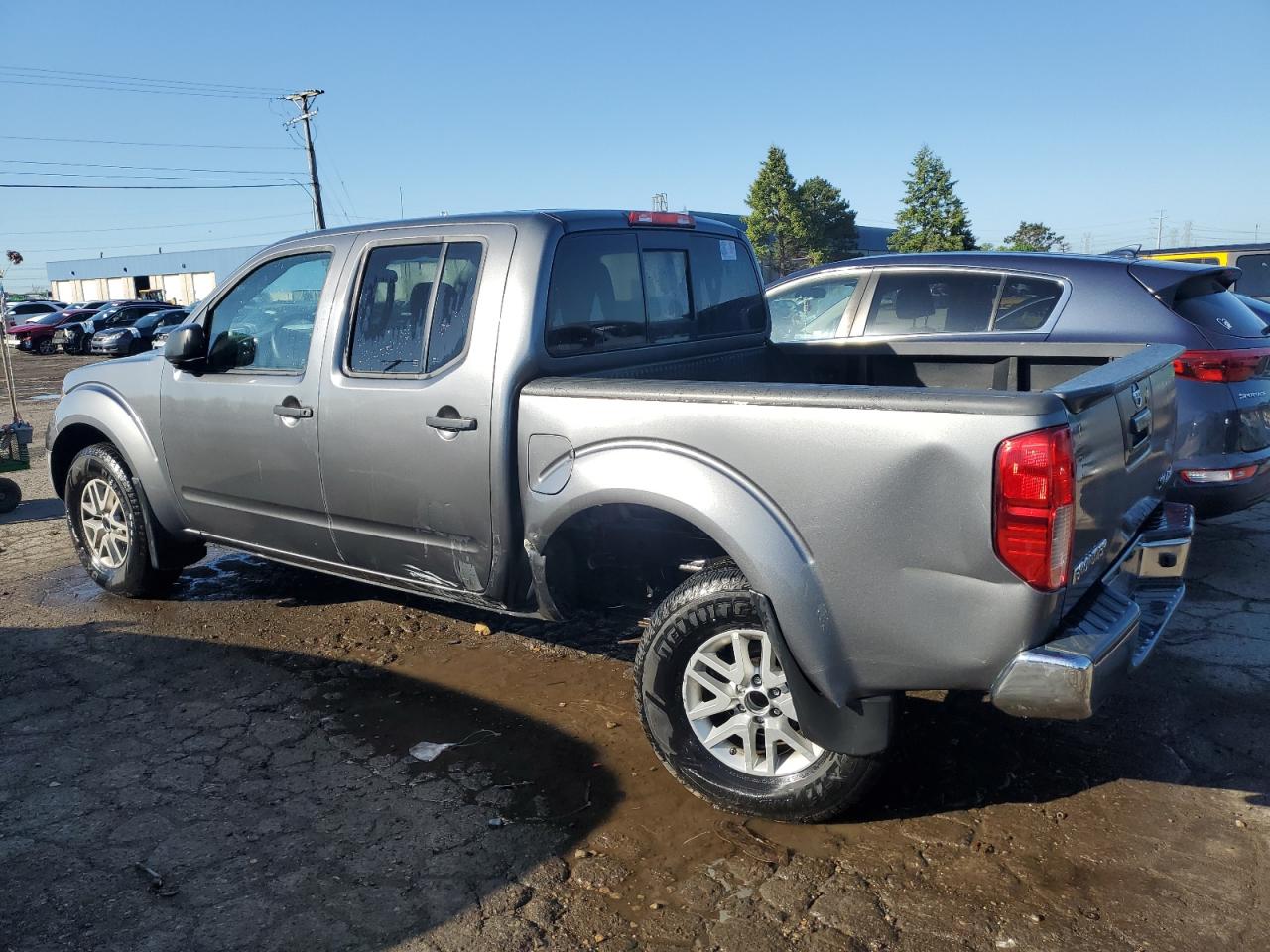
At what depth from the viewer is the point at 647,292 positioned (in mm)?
4422

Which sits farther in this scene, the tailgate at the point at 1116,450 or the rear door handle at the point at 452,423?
the rear door handle at the point at 452,423

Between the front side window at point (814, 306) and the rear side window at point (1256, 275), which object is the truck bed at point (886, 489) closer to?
the front side window at point (814, 306)

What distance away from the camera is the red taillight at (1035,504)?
2.62 meters

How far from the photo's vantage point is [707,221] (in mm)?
4918

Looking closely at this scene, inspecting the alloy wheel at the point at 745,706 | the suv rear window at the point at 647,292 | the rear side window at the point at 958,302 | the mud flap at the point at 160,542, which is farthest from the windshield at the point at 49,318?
the alloy wheel at the point at 745,706

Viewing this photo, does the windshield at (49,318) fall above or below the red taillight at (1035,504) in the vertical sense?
below

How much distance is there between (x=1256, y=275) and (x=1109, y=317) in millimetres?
10482

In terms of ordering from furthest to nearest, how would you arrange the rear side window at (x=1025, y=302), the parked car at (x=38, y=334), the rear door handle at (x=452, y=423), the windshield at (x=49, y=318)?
1. the windshield at (x=49, y=318)
2. the parked car at (x=38, y=334)
3. the rear side window at (x=1025, y=302)
4. the rear door handle at (x=452, y=423)

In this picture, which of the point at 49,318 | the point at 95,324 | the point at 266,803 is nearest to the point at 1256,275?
the point at 266,803

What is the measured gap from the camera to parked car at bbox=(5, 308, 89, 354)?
115 feet

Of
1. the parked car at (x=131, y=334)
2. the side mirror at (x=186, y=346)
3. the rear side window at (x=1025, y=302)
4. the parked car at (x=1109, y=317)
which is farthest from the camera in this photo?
the parked car at (x=131, y=334)

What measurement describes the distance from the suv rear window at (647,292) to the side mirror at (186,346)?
1978mm

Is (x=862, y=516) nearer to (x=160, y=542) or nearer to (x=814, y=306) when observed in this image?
(x=160, y=542)

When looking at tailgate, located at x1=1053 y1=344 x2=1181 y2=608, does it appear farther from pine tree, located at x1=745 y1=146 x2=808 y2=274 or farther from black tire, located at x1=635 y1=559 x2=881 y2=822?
pine tree, located at x1=745 y1=146 x2=808 y2=274
